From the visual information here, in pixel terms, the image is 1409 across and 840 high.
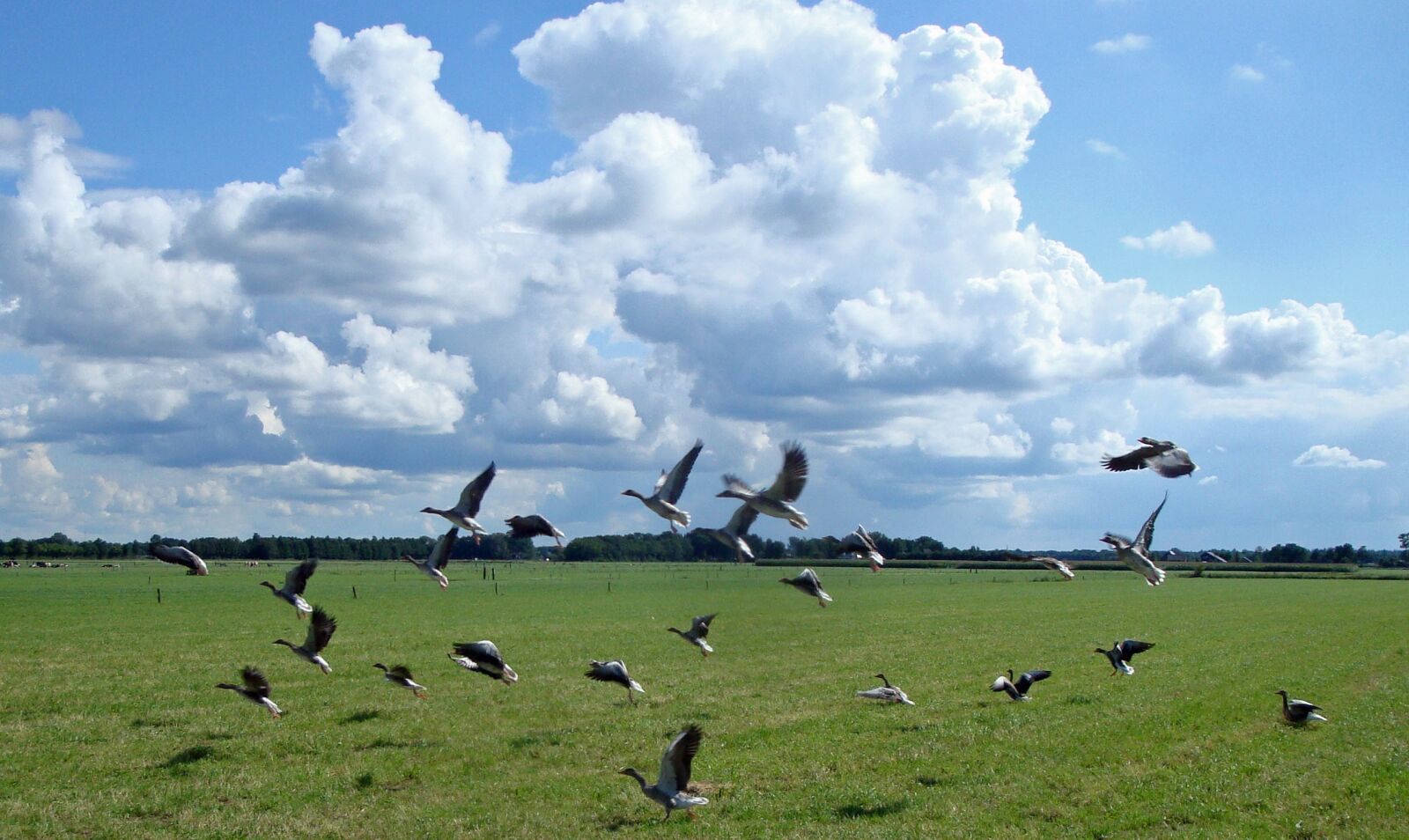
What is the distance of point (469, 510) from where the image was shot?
10.9 metres

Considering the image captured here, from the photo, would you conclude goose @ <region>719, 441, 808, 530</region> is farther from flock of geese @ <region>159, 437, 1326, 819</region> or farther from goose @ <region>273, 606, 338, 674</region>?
goose @ <region>273, 606, 338, 674</region>

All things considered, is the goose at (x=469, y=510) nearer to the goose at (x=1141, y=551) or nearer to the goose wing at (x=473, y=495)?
the goose wing at (x=473, y=495)

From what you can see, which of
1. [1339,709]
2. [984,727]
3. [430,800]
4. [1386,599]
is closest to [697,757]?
[430,800]

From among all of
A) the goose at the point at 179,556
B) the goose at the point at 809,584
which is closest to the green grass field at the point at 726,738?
the goose at the point at 809,584

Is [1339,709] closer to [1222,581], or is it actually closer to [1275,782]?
[1275,782]

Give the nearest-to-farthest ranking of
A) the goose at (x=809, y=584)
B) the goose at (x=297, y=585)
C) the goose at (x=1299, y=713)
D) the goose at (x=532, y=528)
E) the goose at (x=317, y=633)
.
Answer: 1. the goose at (x=532, y=528)
2. the goose at (x=809, y=584)
3. the goose at (x=297, y=585)
4. the goose at (x=317, y=633)
5. the goose at (x=1299, y=713)

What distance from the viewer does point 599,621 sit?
155 feet

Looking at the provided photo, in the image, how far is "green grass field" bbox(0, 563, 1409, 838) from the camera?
14.2 m

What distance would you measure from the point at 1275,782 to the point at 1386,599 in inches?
2513

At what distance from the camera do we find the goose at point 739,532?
11117 millimetres

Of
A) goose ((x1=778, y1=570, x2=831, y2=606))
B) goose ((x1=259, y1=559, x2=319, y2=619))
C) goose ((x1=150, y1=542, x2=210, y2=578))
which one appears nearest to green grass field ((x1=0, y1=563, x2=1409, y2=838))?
goose ((x1=259, y1=559, x2=319, y2=619))

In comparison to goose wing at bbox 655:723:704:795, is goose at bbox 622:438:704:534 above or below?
above

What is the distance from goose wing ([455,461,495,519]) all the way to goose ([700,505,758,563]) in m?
2.35

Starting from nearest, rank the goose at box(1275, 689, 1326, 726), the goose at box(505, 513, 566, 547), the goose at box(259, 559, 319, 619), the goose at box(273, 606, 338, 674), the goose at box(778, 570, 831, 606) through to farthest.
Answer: the goose at box(505, 513, 566, 547)
the goose at box(778, 570, 831, 606)
the goose at box(259, 559, 319, 619)
the goose at box(273, 606, 338, 674)
the goose at box(1275, 689, 1326, 726)
